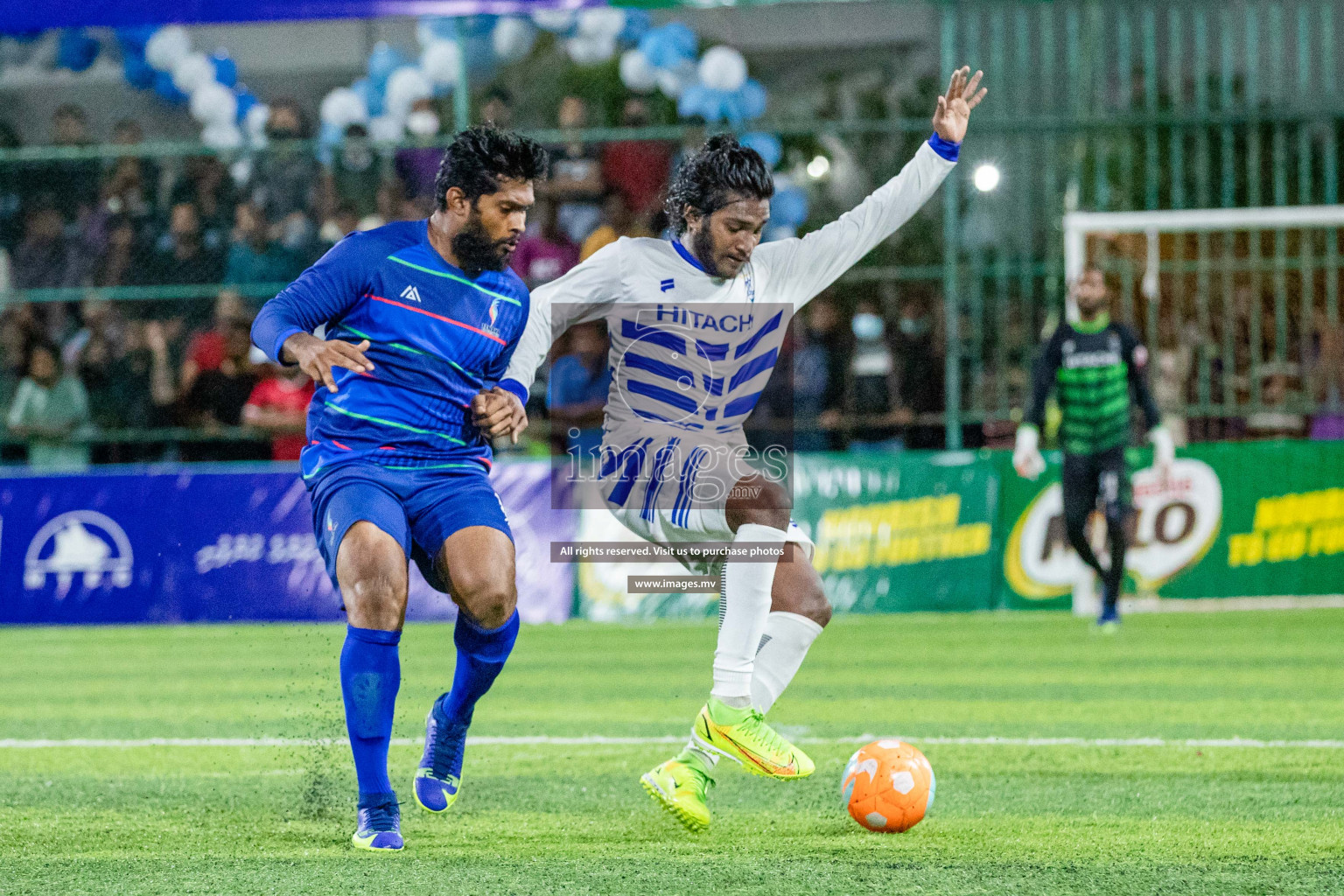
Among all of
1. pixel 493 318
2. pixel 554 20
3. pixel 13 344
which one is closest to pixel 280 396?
pixel 13 344

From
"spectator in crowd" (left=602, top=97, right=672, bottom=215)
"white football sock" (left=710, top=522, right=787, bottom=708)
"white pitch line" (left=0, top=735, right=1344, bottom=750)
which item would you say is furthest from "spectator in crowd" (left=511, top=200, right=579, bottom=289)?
"white football sock" (left=710, top=522, right=787, bottom=708)

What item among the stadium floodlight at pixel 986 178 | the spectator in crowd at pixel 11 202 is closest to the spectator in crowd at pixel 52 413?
the spectator in crowd at pixel 11 202

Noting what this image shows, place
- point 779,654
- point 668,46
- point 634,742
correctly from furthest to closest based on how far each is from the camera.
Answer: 1. point 668,46
2. point 634,742
3. point 779,654

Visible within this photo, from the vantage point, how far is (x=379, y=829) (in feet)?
15.8

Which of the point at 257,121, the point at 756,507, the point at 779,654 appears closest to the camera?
the point at 756,507

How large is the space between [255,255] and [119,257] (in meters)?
1.06

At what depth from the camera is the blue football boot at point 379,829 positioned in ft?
15.7

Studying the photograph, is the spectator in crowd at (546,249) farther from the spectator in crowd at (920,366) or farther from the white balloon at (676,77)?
the spectator in crowd at (920,366)

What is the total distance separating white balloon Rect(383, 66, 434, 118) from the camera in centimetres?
1391

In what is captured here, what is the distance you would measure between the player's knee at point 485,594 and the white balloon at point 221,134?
31.8ft

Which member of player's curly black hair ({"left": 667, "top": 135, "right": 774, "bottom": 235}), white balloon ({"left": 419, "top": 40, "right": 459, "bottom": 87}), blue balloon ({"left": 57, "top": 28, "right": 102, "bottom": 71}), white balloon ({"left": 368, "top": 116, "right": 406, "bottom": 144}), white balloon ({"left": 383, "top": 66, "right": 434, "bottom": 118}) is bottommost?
player's curly black hair ({"left": 667, "top": 135, "right": 774, "bottom": 235})

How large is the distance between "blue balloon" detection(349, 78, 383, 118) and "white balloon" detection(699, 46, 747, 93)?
2.70 m

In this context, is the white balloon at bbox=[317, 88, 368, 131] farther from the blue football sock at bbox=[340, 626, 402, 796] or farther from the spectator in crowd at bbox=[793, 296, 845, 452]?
the blue football sock at bbox=[340, 626, 402, 796]

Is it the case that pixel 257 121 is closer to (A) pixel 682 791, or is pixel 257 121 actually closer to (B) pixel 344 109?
(B) pixel 344 109
